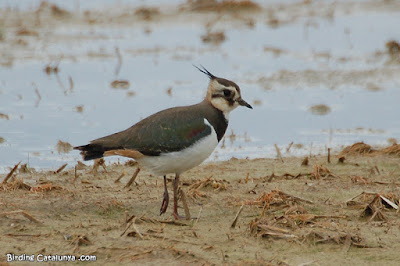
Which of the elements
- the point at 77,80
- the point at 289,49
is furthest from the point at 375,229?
the point at 289,49

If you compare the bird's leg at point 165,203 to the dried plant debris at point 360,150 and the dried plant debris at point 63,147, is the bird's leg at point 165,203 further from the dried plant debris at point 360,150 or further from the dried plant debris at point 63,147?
the dried plant debris at point 360,150

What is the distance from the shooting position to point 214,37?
15.7 metres

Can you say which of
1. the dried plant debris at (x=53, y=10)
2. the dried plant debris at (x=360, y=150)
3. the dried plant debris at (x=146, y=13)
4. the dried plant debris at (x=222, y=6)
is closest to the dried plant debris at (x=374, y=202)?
the dried plant debris at (x=360, y=150)

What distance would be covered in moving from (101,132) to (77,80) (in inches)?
107

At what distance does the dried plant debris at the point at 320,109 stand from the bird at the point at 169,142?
4.67m

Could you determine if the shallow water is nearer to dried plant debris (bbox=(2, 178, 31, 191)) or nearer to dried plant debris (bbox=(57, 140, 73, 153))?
dried plant debris (bbox=(57, 140, 73, 153))

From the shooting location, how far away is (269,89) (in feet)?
41.4

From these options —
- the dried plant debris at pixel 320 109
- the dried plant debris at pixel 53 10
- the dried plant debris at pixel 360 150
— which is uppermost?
the dried plant debris at pixel 53 10

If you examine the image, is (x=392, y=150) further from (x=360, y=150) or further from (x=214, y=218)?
(x=214, y=218)

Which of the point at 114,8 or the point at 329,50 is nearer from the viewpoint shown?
the point at 329,50

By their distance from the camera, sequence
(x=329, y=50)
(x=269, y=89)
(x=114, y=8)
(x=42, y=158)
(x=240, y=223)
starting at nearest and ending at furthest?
(x=240, y=223), (x=42, y=158), (x=269, y=89), (x=329, y=50), (x=114, y=8)

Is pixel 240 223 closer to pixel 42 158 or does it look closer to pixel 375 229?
pixel 375 229

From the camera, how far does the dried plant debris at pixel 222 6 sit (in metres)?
18.1

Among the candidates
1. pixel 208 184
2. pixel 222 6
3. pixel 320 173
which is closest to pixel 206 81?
pixel 320 173
